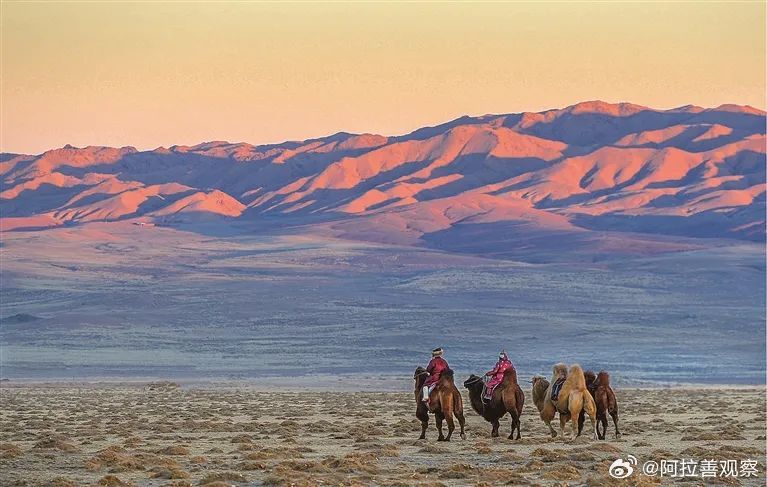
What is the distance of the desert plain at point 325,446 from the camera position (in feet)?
66.5

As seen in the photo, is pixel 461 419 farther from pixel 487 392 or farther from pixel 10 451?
pixel 10 451

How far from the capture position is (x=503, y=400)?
2566 centimetres

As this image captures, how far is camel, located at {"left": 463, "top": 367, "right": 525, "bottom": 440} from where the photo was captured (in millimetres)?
25562

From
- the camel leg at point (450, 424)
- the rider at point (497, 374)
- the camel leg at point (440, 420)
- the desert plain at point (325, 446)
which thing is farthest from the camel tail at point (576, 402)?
the camel leg at point (440, 420)

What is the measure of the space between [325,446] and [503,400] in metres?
3.04

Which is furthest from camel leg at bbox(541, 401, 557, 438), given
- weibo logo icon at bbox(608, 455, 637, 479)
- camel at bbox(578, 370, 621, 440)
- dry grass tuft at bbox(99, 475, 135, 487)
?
dry grass tuft at bbox(99, 475, 135, 487)

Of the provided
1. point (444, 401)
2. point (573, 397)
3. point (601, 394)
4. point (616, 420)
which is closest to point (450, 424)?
point (444, 401)

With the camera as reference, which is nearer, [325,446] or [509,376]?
[509,376]

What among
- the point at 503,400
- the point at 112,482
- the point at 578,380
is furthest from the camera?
the point at 503,400

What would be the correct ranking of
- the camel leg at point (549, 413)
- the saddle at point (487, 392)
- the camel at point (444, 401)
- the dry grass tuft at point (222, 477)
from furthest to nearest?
the camel leg at point (549, 413), the saddle at point (487, 392), the camel at point (444, 401), the dry grass tuft at point (222, 477)

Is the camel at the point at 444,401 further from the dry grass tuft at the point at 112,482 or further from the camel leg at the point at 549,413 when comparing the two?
the dry grass tuft at the point at 112,482

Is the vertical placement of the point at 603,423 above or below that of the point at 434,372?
below

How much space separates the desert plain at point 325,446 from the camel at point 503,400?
1.27 ft

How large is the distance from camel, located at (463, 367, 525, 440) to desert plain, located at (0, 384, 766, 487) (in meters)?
0.39
